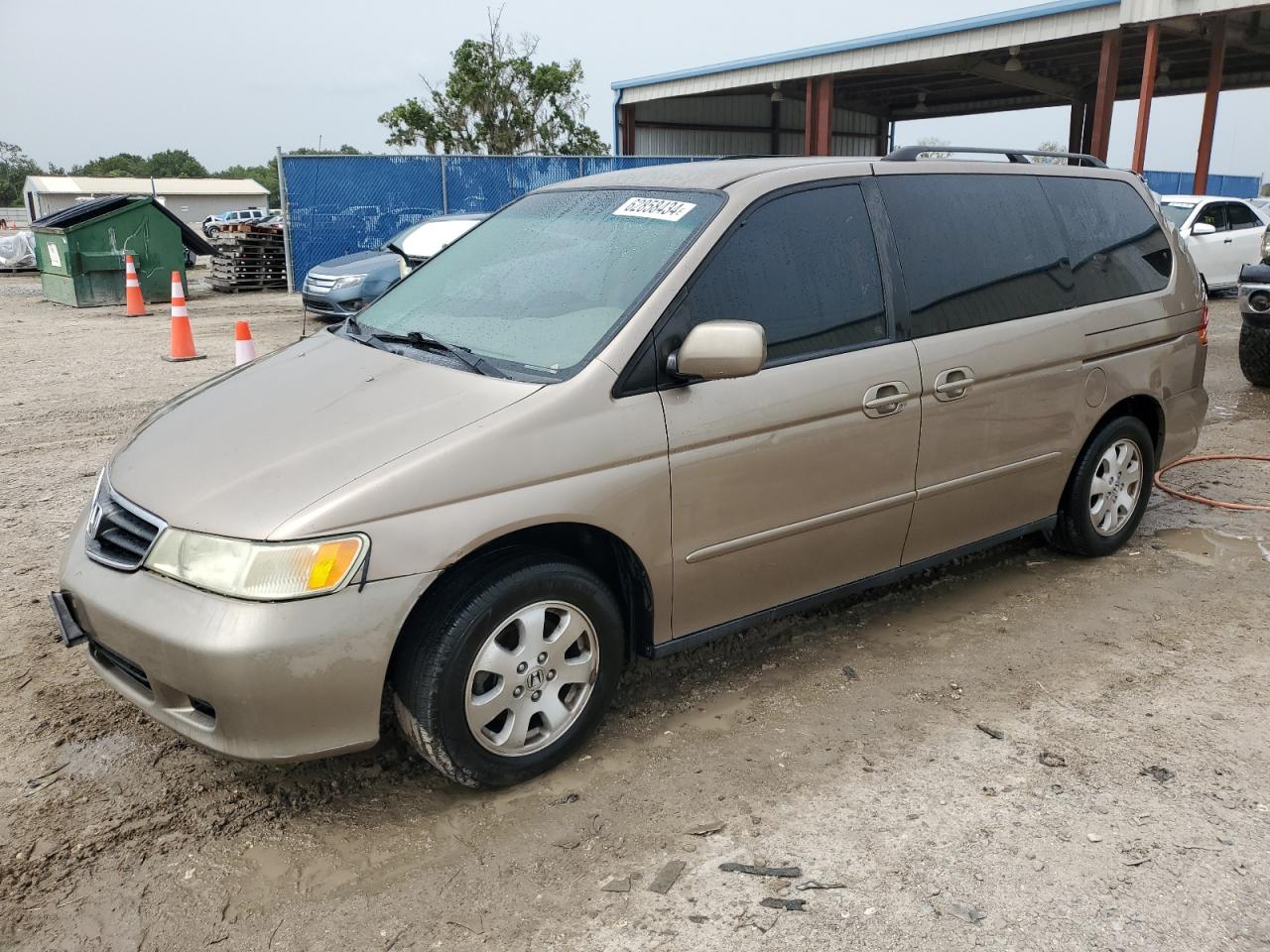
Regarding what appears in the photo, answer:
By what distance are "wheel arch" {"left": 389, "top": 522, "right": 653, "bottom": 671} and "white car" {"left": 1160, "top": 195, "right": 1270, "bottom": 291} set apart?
1371 centimetres

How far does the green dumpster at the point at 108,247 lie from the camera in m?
15.2

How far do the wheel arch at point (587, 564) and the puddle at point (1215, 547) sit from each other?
3.07 meters

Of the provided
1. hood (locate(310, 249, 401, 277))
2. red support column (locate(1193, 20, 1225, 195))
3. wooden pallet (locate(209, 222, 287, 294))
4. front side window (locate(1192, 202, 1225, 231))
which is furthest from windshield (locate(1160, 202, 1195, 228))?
wooden pallet (locate(209, 222, 287, 294))

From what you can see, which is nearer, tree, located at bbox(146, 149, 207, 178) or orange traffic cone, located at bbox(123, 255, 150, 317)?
orange traffic cone, located at bbox(123, 255, 150, 317)

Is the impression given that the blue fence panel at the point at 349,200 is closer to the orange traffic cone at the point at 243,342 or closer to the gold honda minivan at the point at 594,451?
the orange traffic cone at the point at 243,342

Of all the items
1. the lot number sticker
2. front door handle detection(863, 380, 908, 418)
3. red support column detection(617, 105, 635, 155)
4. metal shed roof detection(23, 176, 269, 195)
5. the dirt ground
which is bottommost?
the dirt ground

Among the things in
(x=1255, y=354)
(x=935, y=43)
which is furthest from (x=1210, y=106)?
(x=1255, y=354)

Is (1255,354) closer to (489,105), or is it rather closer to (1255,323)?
(1255,323)

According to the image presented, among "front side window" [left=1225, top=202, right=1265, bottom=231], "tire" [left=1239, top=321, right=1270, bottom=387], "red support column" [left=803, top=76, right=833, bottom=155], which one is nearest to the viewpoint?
"tire" [left=1239, top=321, right=1270, bottom=387]

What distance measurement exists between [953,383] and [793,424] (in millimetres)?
803

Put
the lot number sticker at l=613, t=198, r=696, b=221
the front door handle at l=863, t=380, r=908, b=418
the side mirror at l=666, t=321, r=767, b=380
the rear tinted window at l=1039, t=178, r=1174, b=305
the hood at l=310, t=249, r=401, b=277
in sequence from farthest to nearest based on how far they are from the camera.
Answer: the hood at l=310, t=249, r=401, b=277
the rear tinted window at l=1039, t=178, r=1174, b=305
the front door handle at l=863, t=380, r=908, b=418
the lot number sticker at l=613, t=198, r=696, b=221
the side mirror at l=666, t=321, r=767, b=380

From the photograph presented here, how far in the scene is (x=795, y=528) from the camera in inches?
132

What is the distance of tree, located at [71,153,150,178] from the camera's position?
81.4m

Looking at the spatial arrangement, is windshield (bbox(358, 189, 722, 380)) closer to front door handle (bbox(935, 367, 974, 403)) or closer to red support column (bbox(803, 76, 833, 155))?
front door handle (bbox(935, 367, 974, 403))
